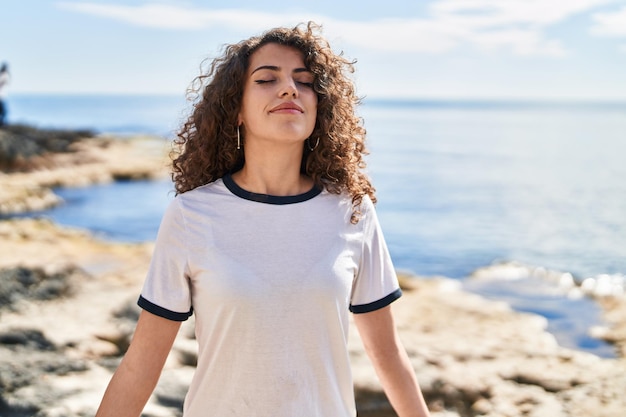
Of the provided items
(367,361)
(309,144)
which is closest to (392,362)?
(309,144)

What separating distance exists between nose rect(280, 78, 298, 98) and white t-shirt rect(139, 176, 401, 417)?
13.7 inches

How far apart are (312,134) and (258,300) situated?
695mm

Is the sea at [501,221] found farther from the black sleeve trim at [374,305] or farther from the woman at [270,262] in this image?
the black sleeve trim at [374,305]

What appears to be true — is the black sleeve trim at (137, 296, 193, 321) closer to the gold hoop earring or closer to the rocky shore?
the gold hoop earring

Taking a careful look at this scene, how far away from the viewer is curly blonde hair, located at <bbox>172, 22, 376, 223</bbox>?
7.66 ft

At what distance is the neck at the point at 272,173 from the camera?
2.23 meters

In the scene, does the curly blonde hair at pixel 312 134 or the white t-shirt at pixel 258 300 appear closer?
the white t-shirt at pixel 258 300

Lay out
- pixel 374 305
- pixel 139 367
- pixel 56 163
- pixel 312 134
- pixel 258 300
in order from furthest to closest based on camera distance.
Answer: pixel 56 163 < pixel 312 134 < pixel 374 305 < pixel 139 367 < pixel 258 300

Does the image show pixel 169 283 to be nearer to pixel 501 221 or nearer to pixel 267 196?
pixel 267 196

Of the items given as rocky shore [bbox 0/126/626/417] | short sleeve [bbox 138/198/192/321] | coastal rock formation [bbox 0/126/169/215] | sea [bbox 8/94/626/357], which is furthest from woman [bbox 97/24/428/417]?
coastal rock formation [bbox 0/126/169/215]

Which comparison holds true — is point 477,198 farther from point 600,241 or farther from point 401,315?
point 401,315

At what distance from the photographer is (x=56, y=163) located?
25203 millimetres

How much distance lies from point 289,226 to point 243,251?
155mm

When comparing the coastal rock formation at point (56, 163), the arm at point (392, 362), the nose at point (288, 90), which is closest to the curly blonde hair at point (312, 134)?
the nose at point (288, 90)
